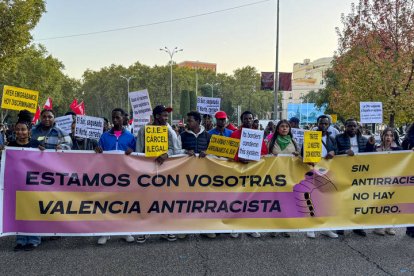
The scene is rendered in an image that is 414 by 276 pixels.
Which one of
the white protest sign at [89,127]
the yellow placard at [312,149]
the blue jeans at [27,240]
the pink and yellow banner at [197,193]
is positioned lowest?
the blue jeans at [27,240]

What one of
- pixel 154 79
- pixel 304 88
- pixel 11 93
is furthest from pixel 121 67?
pixel 11 93

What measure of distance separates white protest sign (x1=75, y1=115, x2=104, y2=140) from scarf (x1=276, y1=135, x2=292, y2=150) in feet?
8.91

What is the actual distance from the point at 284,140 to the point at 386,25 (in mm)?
14216

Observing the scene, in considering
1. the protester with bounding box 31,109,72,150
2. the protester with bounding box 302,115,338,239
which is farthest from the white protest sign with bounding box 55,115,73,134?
the protester with bounding box 302,115,338,239

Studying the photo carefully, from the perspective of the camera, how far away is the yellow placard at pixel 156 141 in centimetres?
533

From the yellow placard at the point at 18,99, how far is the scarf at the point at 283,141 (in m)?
4.07

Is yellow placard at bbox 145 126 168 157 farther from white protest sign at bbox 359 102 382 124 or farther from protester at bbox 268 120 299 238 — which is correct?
white protest sign at bbox 359 102 382 124

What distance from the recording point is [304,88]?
4653 inches

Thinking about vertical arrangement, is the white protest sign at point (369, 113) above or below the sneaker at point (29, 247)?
above

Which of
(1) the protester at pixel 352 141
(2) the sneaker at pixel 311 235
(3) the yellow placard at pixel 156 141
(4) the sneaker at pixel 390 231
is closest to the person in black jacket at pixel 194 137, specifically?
(3) the yellow placard at pixel 156 141

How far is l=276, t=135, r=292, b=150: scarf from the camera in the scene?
609cm

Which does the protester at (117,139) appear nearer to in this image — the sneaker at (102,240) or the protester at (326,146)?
the sneaker at (102,240)

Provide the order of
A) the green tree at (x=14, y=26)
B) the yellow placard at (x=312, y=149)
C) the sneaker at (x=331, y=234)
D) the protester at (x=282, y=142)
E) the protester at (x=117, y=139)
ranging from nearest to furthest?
the yellow placard at (x=312, y=149) < the protester at (x=117, y=139) < the sneaker at (x=331, y=234) < the protester at (x=282, y=142) < the green tree at (x=14, y=26)

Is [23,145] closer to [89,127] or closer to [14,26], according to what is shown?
[89,127]
